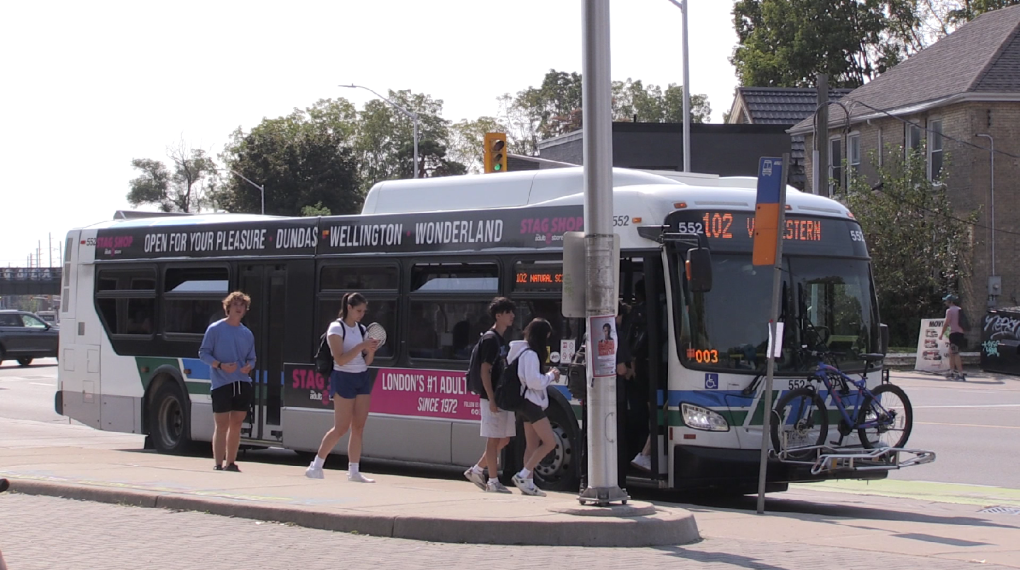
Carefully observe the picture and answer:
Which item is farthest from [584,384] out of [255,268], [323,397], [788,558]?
[255,268]

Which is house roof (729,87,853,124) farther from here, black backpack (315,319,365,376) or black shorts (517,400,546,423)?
black shorts (517,400,546,423)

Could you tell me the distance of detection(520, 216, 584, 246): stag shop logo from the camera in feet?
37.8

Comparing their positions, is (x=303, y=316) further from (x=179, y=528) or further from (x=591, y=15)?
(x=591, y=15)

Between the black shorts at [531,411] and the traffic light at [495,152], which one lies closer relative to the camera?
the black shorts at [531,411]

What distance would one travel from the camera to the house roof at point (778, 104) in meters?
50.0

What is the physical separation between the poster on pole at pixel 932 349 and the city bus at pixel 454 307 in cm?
1906

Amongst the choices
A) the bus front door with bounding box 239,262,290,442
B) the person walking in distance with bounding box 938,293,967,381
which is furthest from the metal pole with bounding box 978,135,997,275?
the bus front door with bounding box 239,262,290,442

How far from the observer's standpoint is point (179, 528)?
894cm

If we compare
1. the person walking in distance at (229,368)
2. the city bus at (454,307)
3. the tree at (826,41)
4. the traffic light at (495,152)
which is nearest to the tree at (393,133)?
the tree at (826,41)

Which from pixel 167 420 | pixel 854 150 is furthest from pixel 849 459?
pixel 854 150

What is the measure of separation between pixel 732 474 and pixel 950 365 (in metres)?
19.0

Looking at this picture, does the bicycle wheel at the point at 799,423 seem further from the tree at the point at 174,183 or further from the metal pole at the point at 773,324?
the tree at the point at 174,183

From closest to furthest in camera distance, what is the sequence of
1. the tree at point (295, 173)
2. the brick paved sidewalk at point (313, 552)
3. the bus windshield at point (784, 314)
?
the brick paved sidewalk at point (313, 552), the bus windshield at point (784, 314), the tree at point (295, 173)

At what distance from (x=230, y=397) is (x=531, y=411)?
11.0ft
